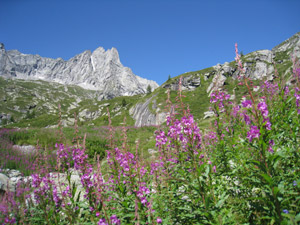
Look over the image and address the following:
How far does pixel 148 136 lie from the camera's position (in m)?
21.6

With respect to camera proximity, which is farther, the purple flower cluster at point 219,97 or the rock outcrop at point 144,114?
the rock outcrop at point 144,114

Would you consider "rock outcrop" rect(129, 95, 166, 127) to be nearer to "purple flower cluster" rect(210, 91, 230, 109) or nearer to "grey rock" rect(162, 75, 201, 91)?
"grey rock" rect(162, 75, 201, 91)

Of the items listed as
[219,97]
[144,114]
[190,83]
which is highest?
[190,83]

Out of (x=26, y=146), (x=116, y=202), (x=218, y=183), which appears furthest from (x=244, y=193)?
(x=26, y=146)

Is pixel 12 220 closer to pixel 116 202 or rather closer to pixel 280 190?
pixel 116 202

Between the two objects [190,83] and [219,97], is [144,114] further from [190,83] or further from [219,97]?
[219,97]

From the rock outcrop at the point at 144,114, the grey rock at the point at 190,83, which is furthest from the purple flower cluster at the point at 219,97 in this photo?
the grey rock at the point at 190,83

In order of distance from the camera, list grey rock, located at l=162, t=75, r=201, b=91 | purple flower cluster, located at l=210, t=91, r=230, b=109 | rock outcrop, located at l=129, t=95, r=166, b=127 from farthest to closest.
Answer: grey rock, located at l=162, t=75, r=201, b=91
rock outcrop, located at l=129, t=95, r=166, b=127
purple flower cluster, located at l=210, t=91, r=230, b=109

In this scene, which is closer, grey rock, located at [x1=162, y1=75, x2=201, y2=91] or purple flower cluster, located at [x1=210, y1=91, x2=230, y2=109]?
purple flower cluster, located at [x1=210, y1=91, x2=230, y2=109]

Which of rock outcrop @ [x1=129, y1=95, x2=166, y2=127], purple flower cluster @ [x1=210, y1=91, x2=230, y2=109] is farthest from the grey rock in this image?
purple flower cluster @ [x1=210, y1=91, x2=230, y2=109]

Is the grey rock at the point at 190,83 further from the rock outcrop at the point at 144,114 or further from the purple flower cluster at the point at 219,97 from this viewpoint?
the purple flower cluster at the point at 219,97

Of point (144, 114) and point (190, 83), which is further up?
point (190, 83)

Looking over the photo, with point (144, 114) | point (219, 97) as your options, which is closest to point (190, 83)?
point (144, 114)

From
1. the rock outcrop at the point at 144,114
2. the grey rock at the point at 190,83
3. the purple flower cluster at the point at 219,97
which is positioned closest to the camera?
the purple flower cluster at the point at 219,97
